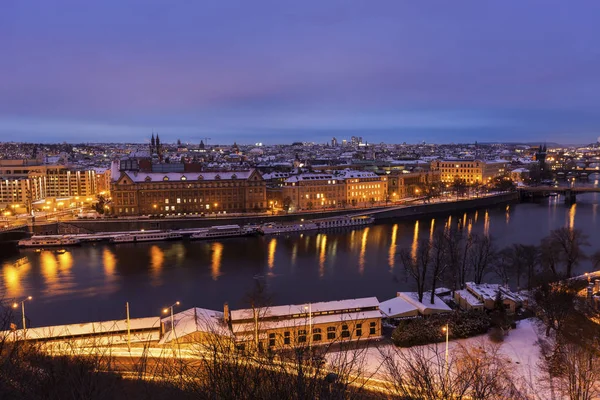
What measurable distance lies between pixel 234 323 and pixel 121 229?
1098 cm

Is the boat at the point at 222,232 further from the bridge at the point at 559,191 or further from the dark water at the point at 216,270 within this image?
the bridge at the point at 559,191

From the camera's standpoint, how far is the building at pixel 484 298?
693 cm

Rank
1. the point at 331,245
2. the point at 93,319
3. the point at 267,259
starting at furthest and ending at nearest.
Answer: the point at 331,245 → the point at 267,259 → the point at 93,319

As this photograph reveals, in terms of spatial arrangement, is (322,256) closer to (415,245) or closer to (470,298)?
(415,245)

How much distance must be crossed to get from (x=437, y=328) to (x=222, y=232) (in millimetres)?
10000

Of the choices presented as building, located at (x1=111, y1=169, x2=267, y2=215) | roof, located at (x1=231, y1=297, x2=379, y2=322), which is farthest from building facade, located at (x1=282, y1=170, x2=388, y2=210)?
roof, located at (x1=231, y1=297, x2=379, y2=322)

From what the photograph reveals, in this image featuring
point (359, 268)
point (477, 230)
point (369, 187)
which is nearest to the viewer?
point (359, 268)

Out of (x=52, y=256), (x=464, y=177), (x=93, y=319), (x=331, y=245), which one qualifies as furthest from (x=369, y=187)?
(x=93, y=319)

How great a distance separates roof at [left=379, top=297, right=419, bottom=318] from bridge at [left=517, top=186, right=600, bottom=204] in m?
18.9

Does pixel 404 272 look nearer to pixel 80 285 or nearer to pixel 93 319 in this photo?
pixel 93 319

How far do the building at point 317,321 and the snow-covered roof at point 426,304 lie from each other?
2.97ft

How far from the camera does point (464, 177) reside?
3062 centimetres

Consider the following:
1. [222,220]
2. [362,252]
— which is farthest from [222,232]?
[362,252]

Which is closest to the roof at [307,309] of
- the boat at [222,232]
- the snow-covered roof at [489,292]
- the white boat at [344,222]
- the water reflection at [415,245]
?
the snow-covered roof at [489,292]
